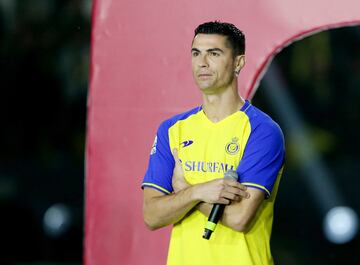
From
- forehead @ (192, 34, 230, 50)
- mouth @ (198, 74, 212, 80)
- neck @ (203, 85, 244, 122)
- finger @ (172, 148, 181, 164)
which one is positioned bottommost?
finger @ (172, 148, 181, 164)

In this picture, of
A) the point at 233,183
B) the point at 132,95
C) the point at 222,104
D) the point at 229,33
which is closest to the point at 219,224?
the point at 233,183

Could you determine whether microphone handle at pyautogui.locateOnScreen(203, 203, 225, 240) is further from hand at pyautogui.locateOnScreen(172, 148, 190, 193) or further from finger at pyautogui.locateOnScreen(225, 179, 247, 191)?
hand at pyautogui.locateOnScreen(172, 148, 190, 193)

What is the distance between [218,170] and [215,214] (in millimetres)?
223

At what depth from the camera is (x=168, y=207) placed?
132 inches

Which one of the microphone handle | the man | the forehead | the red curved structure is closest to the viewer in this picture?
Answer: the microphone handle

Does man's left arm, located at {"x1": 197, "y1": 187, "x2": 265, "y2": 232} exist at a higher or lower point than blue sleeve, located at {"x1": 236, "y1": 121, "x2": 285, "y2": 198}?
lower

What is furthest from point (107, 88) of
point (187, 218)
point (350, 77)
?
point (350, 77)

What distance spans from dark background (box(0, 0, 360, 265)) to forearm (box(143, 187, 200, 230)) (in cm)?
352

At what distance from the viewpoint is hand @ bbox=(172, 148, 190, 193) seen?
342 cm

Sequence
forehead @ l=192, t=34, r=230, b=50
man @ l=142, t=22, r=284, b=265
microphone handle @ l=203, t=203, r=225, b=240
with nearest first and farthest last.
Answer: microphone handle @ l=203, t=203, r=225, b=240 < man @ l=142, t=22, r=284, b=265 < forehead @ l=192, t=34, r=230, b=50

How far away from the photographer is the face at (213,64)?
339 centimetres

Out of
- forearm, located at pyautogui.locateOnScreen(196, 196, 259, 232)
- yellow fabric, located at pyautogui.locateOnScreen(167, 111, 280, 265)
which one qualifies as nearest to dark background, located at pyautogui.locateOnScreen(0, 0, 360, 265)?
yellow fabric, located at pyautogui.locateOnScreen(167, 111, 280, 265)

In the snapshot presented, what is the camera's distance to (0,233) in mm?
6973

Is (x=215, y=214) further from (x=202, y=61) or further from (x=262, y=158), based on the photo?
(x=202, y=61)
